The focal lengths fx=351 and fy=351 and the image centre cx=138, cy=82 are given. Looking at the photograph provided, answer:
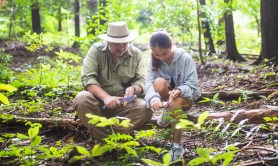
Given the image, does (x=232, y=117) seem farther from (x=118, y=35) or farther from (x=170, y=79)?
(x=118, y=35)

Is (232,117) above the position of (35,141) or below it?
below

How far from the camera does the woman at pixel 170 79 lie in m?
3.57

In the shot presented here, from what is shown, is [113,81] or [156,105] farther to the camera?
[113,81]

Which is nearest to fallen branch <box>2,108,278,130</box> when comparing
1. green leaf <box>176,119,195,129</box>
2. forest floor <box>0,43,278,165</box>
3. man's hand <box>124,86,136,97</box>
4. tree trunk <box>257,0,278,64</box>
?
forest floor <box>0,43,278,165</box>

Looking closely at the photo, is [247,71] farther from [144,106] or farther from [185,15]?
[144,106]

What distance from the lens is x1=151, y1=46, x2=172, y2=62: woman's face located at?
3637mm

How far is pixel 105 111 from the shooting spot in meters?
4.14

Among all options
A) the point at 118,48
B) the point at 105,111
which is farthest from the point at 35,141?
the point at 118,48

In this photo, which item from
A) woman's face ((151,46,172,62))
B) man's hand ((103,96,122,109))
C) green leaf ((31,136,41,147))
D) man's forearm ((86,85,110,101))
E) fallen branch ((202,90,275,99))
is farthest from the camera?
fallen branch ((202,90,275,99))

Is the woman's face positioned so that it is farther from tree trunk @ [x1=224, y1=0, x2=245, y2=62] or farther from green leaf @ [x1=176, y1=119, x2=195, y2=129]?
tree trunk @ [x1=224, y1=0, x2=245, y2=62]

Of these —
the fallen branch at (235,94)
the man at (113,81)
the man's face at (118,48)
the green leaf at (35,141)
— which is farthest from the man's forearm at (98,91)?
the fallen branch at (235,94)

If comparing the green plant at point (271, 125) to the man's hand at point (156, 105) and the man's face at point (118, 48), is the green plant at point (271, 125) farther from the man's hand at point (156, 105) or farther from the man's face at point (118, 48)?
the man's face at point (118, 48)

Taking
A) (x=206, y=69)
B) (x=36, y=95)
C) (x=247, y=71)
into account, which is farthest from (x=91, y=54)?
(x=206, y=69)

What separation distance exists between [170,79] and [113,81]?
0.72 meters
